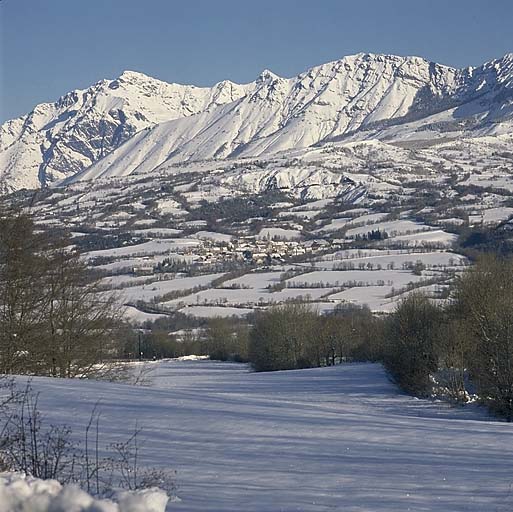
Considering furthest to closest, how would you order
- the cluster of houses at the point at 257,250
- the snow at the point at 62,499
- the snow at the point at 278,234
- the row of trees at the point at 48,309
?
1. the snow at the point at 278,234
2. the cluster of houses at the point at 257,250
3. the row of trees at the point at 48,309
4. the snow at the point at 62,499

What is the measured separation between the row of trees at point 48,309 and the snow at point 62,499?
53.5 ft

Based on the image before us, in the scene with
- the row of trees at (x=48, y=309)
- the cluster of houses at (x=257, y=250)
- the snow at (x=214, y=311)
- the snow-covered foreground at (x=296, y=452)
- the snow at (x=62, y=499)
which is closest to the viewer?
the snow at (x=62, y=499)

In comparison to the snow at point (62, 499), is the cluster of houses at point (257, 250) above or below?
above

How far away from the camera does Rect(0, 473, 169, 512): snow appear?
174 inches

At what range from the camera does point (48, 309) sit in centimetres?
2414

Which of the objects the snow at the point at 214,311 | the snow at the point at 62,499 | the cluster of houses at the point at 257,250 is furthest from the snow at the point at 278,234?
the snow at the point at 62,499

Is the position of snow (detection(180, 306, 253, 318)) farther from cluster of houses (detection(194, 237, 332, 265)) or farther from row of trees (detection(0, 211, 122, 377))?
row of trees (detection(0, 211, 122, 377))

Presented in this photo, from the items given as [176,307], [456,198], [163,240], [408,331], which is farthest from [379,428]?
[456,198]

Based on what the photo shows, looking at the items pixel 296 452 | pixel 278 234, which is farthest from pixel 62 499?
pixel 278 234

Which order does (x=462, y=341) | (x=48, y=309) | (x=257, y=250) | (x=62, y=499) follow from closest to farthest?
(x=62, y=499) → (x=48, y=309) → (x=462, y=341) → (x=257, y=250)

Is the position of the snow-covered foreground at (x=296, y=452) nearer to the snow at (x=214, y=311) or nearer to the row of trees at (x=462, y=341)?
the row of trees at (x=462, y=341)

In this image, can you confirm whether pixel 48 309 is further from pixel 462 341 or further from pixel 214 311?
pixel 214 311

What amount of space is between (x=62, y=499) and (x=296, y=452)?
7.59 meters

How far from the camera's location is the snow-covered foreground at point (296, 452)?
8758 mm
